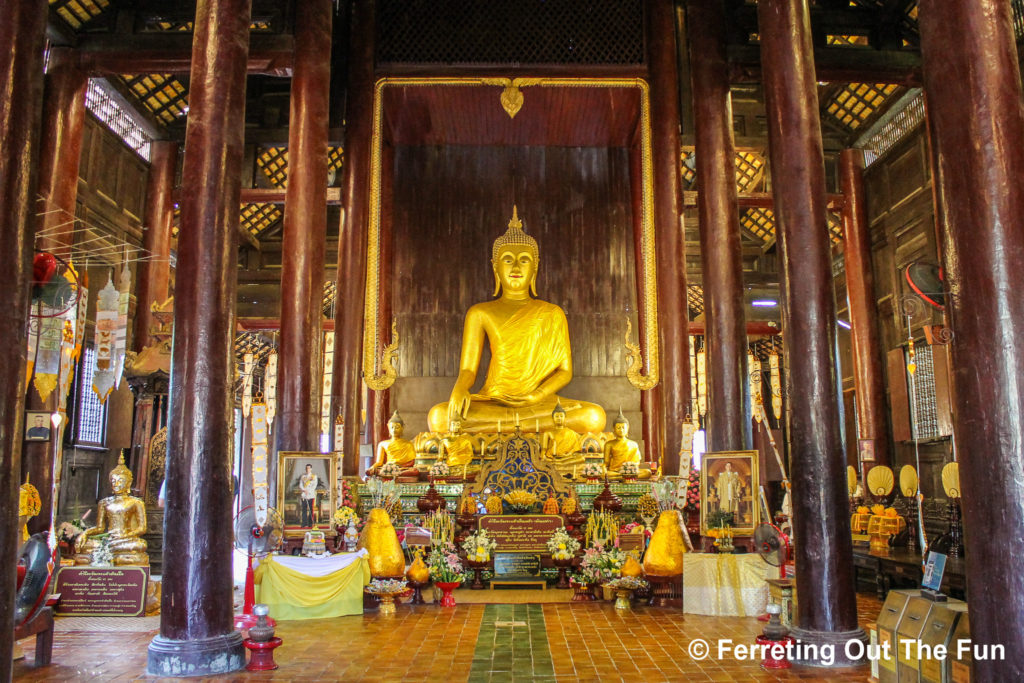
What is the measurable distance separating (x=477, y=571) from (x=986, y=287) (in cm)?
563

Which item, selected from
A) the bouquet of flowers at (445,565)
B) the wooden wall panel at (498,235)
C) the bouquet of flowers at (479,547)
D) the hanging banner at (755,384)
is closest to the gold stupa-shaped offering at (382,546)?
the bouquet of flowers at (445,565)

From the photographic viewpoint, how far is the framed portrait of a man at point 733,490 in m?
7.09

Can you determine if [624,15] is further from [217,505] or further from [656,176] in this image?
[217,505]

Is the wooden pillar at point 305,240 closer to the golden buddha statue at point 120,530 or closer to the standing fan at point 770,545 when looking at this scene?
the golden buddha statue at point 120,530

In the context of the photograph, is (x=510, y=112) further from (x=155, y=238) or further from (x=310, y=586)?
(x=310, y=586)

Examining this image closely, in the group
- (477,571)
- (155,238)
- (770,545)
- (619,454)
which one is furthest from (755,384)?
(155,238)

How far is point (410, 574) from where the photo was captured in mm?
7191

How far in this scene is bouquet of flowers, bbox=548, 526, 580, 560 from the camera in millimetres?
7555

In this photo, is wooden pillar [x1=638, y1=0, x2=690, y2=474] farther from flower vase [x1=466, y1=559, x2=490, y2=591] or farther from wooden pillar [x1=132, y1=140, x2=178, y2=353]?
wooden pillar [x1=132, y1=140, x2=178, y2=353]

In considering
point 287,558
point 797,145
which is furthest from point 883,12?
point 287,558

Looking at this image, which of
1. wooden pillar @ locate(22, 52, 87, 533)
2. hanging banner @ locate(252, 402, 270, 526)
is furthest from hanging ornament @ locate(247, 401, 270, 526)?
wooden pillar @ locate(22, 52, 87, 533)

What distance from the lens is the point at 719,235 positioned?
8.73 meters

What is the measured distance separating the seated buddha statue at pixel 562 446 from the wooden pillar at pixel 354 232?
2.32 meters

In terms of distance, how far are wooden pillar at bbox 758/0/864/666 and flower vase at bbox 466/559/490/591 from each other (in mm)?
3252
